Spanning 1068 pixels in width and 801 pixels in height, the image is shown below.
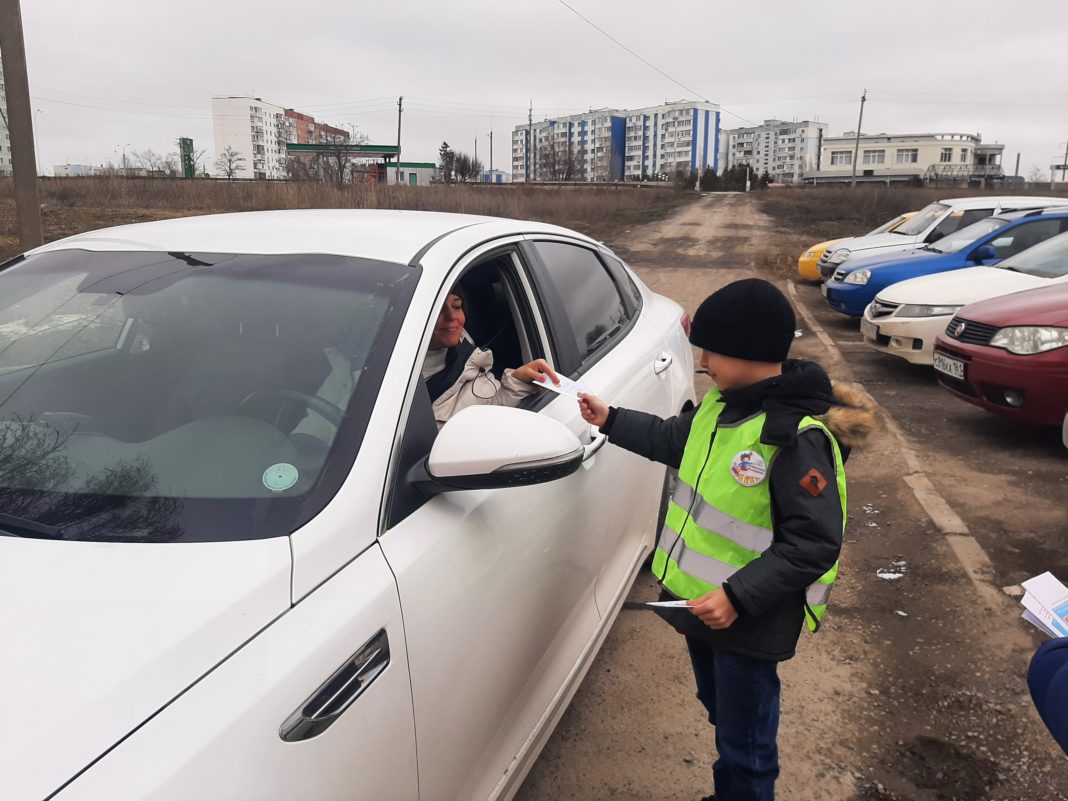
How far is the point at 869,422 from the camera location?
6.97 feet

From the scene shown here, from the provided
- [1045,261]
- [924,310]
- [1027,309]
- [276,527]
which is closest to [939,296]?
[924,310]

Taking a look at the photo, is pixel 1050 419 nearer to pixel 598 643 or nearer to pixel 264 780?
pixel 598 643

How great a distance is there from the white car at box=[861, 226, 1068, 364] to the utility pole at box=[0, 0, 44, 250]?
7113 millimetres

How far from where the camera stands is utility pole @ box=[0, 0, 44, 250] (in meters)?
4.90

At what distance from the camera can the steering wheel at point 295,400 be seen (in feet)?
5.53

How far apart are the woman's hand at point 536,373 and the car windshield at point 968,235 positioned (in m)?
8.75

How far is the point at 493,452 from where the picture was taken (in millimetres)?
1615

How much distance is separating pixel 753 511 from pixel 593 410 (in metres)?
0.63

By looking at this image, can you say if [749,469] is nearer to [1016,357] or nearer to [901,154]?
[1016,357]

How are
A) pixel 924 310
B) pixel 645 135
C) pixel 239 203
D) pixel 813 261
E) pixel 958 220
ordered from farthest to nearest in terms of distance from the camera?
pixel 645 135, pixel 239 203, pixel 813 261, pixel 958 220, pixel 924 310

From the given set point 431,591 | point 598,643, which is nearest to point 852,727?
point 598,643

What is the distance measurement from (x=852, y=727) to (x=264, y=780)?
7.45ft

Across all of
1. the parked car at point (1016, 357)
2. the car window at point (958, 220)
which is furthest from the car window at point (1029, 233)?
the parked car at point (1016, 357)

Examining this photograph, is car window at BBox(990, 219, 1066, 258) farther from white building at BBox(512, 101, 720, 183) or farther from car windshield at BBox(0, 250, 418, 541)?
white building at BBox(512, 101, 720, 183)
